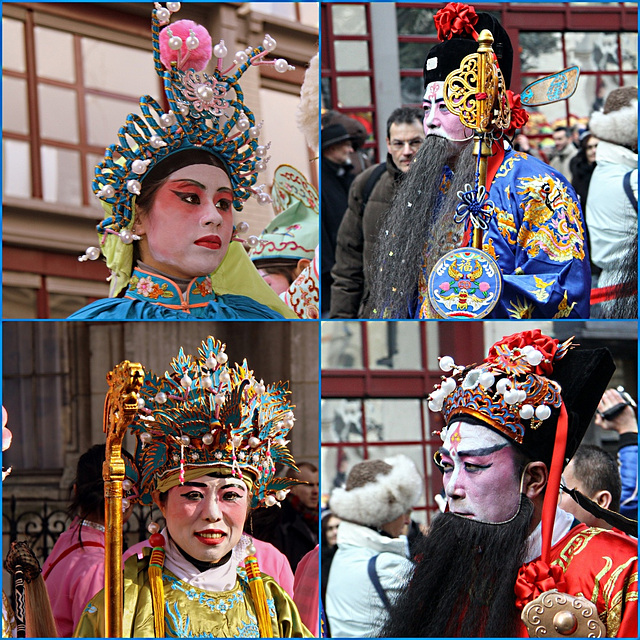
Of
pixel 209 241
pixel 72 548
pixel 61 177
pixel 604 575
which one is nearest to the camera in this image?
pixel 604 575

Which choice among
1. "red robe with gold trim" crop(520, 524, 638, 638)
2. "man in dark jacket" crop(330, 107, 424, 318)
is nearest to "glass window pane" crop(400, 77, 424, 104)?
"man in dark jacket" crop(330, 107, 424, 318)

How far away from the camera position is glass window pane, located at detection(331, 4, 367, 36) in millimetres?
7871

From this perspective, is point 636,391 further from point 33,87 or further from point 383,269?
point 33,87

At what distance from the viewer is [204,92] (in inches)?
249

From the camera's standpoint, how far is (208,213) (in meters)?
6.43

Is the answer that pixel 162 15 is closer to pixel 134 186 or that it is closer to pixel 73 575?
pixel 134 186

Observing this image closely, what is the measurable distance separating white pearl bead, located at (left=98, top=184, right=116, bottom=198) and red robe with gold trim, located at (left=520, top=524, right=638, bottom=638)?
93.1 inches

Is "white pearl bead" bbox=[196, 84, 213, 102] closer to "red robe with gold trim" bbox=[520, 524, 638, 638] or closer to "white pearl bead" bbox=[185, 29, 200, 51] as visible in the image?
"white pearl bead" bbox=[185, 29, 200, 51]

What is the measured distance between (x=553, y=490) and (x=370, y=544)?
148 centimetres

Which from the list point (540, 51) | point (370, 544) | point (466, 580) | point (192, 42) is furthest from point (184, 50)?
point (540, 51)

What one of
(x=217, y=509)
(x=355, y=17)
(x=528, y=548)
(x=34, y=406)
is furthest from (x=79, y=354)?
(x=528, y=548)

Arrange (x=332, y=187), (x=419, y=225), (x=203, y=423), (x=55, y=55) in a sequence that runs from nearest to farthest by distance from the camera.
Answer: (x=203, y=423), (x=419, y=225), (x=332, y=187), (x=55, y=55)

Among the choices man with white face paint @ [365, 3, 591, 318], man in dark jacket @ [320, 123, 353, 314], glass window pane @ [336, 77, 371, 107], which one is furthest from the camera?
glass window pane @ [336, 77, 371, 107]

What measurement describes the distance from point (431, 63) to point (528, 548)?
2.03 metres
